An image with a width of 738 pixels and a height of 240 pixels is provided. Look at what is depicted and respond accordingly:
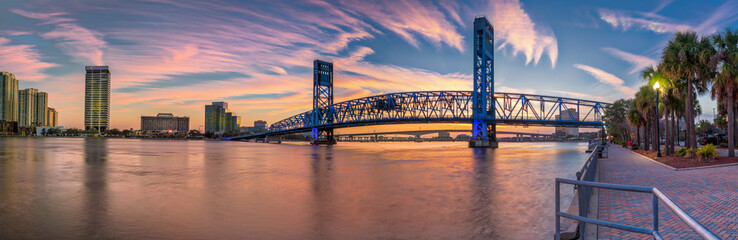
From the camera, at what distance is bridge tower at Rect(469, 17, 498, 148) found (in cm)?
8794

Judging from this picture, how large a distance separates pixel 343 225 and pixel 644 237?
617cm

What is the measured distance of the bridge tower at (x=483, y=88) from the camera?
289ft

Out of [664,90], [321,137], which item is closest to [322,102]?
[321,137]

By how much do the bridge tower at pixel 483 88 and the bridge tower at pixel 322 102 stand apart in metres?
53.5

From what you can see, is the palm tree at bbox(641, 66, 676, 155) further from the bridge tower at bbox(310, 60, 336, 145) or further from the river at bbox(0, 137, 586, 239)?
the bridge tower at bbox(310, 60, 336, 145)

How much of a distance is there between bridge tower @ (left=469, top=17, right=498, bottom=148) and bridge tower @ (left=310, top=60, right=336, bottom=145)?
53.5 m

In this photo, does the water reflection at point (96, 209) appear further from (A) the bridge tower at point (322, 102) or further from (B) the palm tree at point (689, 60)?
(A) the bridge tower at point (322, 102)

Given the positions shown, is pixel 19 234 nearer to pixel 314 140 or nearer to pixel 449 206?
pixel 449 206

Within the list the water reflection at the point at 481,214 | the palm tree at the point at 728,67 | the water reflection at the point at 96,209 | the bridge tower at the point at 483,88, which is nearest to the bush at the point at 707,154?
the palm tree at the point at 728,67

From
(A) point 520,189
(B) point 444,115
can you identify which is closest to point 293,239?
(A) point 520,189

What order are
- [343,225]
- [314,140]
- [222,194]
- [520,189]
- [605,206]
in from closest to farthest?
[343,225]
[605,206]
[222,194]
[520,189]
[314,140]

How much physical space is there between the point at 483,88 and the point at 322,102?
63.8 meters

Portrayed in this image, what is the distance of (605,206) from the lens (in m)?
10.6

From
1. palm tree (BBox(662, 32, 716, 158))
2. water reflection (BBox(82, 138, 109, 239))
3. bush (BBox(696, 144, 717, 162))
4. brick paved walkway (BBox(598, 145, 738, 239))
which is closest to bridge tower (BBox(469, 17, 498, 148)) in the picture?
palm tree (BBox(662, 32, 716, 158))
